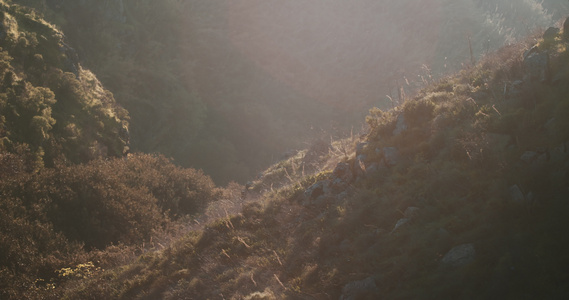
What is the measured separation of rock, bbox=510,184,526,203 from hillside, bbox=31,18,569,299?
0.03m

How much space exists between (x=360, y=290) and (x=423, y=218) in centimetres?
227

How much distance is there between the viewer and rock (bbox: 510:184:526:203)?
784 centimetres

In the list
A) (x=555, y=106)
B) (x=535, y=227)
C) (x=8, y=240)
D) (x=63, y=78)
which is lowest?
(x=535, y=227)

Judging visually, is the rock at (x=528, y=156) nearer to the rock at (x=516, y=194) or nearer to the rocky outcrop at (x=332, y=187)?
the rock at (x=516, y=194)

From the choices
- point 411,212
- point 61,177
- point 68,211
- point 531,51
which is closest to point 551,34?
point 531,51

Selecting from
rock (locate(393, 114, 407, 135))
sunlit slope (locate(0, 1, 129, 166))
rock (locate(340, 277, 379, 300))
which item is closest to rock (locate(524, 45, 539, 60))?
rock (locate(393, 114, 407, 135))

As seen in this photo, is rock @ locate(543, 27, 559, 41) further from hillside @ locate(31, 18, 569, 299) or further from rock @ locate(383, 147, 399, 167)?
rock @ locate(383, 147, 399, 167)

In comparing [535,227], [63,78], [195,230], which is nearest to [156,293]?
[195,230]

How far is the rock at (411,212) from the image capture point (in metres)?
9.16

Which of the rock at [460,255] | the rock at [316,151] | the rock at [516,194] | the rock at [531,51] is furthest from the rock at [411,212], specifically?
the rock at [316,151]

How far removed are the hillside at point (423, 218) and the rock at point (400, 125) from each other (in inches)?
3.3

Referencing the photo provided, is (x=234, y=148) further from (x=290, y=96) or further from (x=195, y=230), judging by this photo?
(x=195, y=230)

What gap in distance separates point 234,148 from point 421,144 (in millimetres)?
25211

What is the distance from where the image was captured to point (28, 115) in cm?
1708
